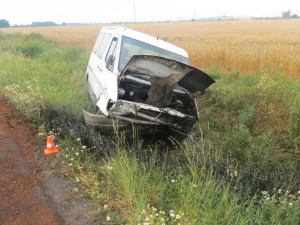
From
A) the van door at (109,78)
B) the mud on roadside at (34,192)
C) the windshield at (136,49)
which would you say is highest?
the windshield at (136,49)

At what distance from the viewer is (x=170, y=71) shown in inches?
183

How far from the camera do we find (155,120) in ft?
14.4

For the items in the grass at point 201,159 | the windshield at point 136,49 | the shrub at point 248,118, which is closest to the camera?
the grass at point 201,159

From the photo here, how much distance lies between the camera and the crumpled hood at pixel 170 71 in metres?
4.42

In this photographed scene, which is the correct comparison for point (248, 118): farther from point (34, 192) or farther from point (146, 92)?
point (34, 192)

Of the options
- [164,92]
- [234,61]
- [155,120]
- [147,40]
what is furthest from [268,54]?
[155,120]

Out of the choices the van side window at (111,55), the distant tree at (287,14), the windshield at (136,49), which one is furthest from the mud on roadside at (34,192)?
the distant tree at (287,14)

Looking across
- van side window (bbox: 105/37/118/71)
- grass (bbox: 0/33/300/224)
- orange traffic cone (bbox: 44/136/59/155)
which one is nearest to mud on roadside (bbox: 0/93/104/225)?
orange traffic cone (bbox: 44/136/59/155)

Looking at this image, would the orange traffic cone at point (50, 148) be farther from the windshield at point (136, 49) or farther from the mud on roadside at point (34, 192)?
the windshield at point (136, 49)

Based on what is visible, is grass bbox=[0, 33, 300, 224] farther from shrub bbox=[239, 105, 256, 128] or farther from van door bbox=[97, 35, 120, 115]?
van door bbox=[97, 35, 120, 115]

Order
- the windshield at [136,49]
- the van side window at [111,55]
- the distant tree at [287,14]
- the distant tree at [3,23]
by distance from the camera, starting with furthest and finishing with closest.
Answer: the distant tree at [287,14]
the distant tree at [3,23]
the windshield at [136,49]
the van side window at [111,55]

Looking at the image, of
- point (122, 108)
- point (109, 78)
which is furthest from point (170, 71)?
point (109, 78)

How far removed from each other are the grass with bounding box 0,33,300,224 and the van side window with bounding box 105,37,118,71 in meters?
1.29

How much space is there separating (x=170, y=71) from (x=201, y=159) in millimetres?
1515
